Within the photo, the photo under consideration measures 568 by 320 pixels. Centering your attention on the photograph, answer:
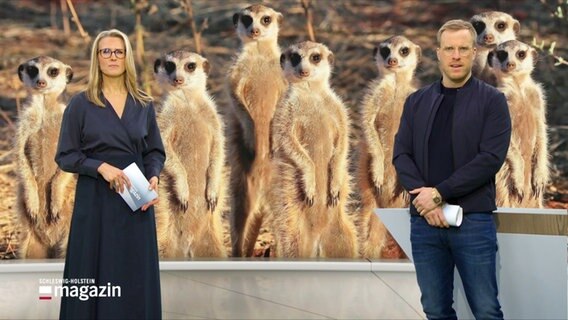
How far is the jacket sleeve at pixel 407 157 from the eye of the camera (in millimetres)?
2471

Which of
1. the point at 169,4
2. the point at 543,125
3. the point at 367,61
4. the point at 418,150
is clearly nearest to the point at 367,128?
the point at 367,61

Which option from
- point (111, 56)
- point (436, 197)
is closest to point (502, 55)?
point (436, 197)

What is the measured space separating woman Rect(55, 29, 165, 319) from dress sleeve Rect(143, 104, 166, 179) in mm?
52

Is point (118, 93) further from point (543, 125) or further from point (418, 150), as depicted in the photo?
point (543, 125)

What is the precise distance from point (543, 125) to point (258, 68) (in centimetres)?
157

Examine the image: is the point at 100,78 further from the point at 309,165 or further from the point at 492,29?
the point at 492,29

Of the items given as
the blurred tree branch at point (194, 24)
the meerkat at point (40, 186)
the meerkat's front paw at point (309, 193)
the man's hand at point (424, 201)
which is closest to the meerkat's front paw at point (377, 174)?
the meerkat's front paw at point (309, 193)

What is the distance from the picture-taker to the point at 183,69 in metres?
4.43

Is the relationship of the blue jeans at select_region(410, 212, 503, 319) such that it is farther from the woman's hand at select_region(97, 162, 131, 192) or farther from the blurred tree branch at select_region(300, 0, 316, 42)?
the blurred tree branch at select_region(300, 0, 316, 42)

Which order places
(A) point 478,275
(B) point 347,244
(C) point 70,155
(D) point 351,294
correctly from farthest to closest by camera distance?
(B) point 347,244 → (D) point 351,294 → (C) point 70,155 → (A) point 478,275

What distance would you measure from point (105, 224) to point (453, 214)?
105 cm

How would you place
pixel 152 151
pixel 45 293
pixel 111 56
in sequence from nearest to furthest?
pixel 111 56, pixel 152 151, pixel 45 293

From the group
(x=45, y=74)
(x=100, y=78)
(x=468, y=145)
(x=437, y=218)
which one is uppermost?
(x=45, y=74)

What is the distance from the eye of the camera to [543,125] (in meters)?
4.48
